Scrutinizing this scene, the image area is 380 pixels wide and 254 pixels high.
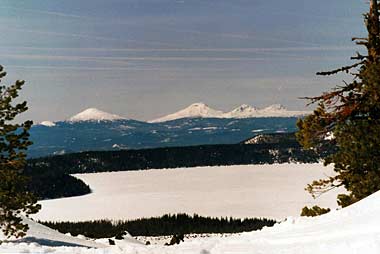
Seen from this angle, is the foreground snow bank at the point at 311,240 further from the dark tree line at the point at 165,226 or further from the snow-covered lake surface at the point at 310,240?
the dark tree line at the point at 165,226

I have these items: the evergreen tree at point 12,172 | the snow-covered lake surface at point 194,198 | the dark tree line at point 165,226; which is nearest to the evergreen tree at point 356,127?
the evergreen tree at point 12,172

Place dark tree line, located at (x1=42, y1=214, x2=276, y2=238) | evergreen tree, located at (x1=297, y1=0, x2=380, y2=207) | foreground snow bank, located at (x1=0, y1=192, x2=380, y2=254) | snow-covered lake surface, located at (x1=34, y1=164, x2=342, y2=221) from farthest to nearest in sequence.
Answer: snow-covered lake surface, located at (x1=34, y1=164, x2=342, y2=221) → dark tree line, located at (x1=42, y1=214, x2=276, y2=238) → evergreen tree, located at (x1=297, y1=0, x2=380, y2=207) → foreground snow bank, located at (x1=0, y1=192, x2=380, y2=254)

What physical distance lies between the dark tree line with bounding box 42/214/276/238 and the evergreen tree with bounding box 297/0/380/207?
4539 cm

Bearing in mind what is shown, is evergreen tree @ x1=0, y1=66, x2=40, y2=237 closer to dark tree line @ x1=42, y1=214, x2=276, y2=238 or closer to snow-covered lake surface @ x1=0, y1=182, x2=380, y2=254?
snow-covered lake surface @ x1=0, y1=182, x2=380, y2=254

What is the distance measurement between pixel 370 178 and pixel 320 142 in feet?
10.8

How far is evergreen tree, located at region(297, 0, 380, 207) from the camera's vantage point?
2597 cm

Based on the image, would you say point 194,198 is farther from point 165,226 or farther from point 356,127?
point 356,127

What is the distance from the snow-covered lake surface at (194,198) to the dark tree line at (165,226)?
688cm

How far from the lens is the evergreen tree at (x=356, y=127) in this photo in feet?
85.2

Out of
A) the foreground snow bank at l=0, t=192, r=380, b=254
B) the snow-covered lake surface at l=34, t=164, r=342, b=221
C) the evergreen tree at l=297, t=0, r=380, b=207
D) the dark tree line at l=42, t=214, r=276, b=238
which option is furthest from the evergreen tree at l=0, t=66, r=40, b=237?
the snow-covered lake surface at l=34, t=164, r=342, b=221

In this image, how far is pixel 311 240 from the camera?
645 inches

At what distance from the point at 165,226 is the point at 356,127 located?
190 ft

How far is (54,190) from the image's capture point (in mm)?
147750

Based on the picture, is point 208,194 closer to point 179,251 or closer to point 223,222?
point 223,222
